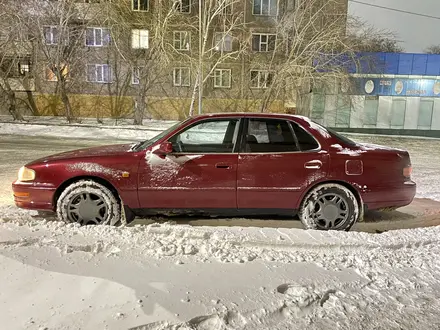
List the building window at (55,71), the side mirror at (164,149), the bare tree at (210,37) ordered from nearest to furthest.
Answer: the side mirror at (164,149) → the bare tree at (210,37) → the building window at (55,71)

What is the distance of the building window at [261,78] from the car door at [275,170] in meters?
21.8

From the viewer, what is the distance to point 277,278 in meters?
3.34

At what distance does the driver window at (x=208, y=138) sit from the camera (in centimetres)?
492

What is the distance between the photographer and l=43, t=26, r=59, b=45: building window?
2420cm

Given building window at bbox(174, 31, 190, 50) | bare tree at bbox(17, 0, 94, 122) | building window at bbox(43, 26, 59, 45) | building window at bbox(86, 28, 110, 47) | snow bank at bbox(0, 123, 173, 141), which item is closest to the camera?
snow bank at bbox(0, 123, 173, 141)

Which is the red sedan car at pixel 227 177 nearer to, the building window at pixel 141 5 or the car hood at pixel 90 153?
the car hood at pixel 90 153

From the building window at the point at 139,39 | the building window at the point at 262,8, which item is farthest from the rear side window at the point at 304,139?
the building window at the point at 262,8

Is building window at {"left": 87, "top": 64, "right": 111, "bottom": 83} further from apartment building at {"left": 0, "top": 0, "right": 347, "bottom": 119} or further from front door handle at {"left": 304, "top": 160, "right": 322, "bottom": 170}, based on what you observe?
front door handle at {"left": 304, "top": 160, "right": 322, "bottom": 170}

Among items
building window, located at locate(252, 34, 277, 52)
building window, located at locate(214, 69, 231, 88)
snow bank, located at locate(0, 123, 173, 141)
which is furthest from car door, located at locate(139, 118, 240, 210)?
building window, located at locate(214, 69, 231, 88)

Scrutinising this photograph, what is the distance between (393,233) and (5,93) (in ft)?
92.5

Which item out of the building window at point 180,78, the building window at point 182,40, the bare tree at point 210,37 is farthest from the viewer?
the building window at point 180,78

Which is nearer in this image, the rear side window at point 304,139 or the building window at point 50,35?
the rear side window at point 304,139

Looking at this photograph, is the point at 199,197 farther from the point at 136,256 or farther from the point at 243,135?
the point at 136,256

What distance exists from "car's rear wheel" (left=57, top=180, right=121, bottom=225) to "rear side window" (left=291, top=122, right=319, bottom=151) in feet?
8.05
